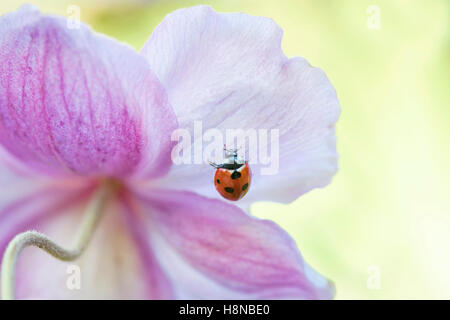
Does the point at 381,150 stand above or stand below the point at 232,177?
above

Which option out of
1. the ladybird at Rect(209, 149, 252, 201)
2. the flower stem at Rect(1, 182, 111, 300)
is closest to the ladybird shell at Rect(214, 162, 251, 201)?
the ladybird at Rect(209, 149, 252, 201)

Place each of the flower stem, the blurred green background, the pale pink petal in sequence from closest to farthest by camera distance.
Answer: the flower stem → the pale pink petal → the blurred green background

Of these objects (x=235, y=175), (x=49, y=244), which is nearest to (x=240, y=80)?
(x=235, y=175)

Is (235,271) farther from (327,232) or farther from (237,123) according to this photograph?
(327,232)

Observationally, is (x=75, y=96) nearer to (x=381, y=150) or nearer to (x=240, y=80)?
(x=240, y=80)

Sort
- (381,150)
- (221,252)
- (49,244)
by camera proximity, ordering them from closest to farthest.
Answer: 1. (49,244)
2. (221,252)
3. (381,150)

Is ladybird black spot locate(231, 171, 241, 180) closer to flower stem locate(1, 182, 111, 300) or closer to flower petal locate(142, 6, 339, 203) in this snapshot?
flower petal locate(142, 6, 339, 203)
